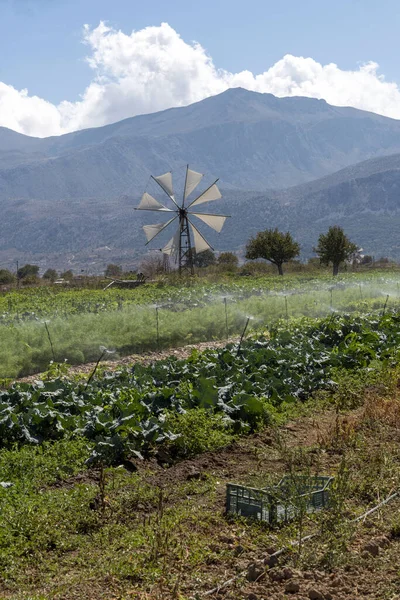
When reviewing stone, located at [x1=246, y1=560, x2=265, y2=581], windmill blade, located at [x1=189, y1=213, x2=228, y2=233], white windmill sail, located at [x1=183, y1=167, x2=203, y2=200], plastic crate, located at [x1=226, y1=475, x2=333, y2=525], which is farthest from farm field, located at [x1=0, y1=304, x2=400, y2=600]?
white windmill sail, located at [x1=183, y1=167, x2=203, y2=200]

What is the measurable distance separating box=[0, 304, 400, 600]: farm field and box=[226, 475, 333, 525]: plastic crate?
0.37ft

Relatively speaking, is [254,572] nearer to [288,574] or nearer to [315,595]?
[288,574]

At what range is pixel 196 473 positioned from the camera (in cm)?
744

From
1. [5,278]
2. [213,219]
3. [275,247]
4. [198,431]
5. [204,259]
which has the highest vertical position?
[213,219]

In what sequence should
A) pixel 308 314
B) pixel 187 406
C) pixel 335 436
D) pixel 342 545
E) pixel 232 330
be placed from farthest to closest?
pixel 308 314
pixel 232 330
pixel 187 406
pixel 335 436
pixel 342 545

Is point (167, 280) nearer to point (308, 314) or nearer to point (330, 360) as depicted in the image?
point (308, 314)

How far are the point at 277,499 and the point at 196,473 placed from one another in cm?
190

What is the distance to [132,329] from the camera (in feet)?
56.4

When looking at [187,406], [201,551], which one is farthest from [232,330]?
[201,551]

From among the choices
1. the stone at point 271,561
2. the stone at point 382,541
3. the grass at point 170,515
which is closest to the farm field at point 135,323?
the grass at point 170,515

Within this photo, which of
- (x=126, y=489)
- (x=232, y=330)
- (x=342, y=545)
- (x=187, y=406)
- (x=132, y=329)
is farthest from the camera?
(x=232, y=330)

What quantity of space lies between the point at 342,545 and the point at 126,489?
99.2 inches

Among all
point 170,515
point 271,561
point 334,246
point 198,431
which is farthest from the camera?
point 334,246

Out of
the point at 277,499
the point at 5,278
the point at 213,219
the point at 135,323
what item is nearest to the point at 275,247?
the point at 213,219
